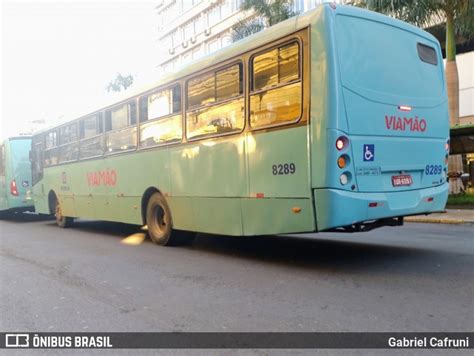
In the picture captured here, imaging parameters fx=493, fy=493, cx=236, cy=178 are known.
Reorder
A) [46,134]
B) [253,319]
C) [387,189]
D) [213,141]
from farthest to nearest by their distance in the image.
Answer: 1. [46,134]
2. [213,141]
3. [387,189]
4. [253,319]

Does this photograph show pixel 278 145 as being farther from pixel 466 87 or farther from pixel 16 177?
pixel 466 87

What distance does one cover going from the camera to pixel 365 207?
6219 mm

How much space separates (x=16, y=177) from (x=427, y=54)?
15.6m

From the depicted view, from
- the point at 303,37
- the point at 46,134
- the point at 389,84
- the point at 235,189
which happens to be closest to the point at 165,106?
the point at 235,189

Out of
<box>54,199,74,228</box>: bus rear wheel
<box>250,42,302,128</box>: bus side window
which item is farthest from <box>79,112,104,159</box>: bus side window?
<box>250,42,302,128</box>: bus side window

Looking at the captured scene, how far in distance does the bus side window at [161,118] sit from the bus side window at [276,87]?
218 cm

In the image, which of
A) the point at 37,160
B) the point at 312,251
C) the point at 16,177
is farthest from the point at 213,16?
the point at 312,251

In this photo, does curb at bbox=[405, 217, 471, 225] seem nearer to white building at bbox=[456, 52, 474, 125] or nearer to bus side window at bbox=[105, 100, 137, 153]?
bus side window at bbox=[105, 100, 137, 153]

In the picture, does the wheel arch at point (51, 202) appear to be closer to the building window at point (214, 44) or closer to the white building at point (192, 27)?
the white building at point (192, 27)

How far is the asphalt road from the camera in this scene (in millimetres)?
4660

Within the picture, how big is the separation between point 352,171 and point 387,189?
67 centimetres

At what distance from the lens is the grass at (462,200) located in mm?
16922

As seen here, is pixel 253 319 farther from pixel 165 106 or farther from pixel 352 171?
pixel 165 106

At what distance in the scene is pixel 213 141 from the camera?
26.0 ft
